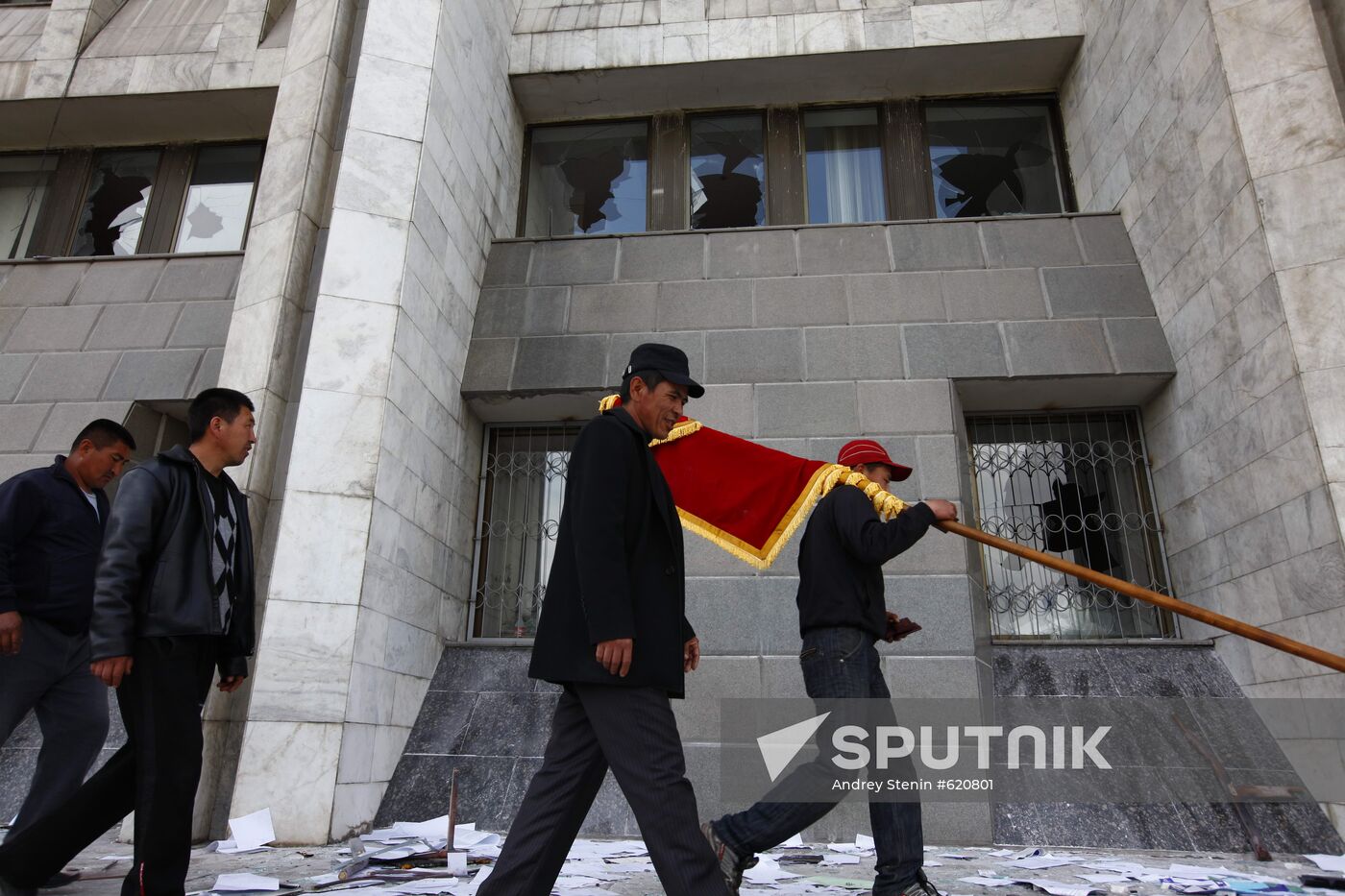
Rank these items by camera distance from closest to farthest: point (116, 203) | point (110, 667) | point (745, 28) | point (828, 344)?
point (110, 667) → point (828, 344) → point (745, 28) → point (116, 203)

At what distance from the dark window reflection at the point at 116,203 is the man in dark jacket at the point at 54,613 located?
20.2ft

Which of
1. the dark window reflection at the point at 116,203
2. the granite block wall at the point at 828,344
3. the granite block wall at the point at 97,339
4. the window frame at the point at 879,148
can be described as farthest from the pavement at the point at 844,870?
the dark window reflection at the point at 116,203

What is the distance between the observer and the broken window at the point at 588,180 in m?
8.66

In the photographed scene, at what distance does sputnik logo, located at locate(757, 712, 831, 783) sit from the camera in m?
5.71

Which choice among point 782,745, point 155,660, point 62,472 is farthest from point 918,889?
point 62,472

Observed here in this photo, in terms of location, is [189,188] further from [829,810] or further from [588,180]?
[829,810]

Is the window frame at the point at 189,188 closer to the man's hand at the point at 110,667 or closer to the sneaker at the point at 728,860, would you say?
the man's hand at the point at 110,667

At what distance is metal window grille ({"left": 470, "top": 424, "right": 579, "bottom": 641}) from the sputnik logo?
236 cm

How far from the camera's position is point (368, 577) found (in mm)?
5387

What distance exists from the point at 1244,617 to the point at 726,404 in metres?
3.92

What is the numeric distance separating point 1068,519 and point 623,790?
18.8 ft

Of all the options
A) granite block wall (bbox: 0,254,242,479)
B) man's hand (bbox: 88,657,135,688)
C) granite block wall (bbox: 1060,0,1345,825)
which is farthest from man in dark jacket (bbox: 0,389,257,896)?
granite block wall (bbox: 1060,0,1345,825)

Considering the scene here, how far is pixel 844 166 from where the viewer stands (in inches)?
340

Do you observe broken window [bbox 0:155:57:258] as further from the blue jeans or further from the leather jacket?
the blue jeans
